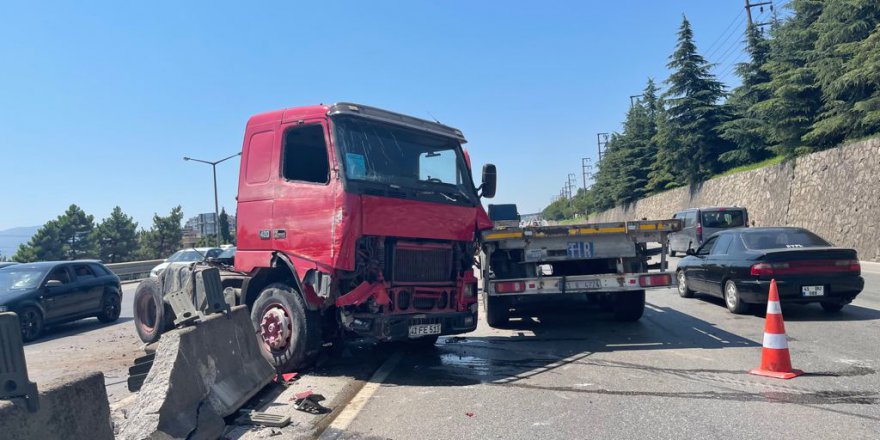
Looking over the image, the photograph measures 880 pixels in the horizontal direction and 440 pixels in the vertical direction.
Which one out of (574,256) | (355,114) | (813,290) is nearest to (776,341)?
(574,256)

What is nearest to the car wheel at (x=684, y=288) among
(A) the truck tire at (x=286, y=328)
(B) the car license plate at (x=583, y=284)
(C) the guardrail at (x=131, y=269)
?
(B) the car license plate at (x=583, y=284)

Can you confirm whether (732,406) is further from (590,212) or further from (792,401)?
(590,212)

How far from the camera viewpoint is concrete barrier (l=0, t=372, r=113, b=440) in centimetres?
281

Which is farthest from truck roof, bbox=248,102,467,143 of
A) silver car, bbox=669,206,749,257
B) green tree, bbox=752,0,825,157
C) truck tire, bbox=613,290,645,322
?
green tree, bbox=752,0,825,157

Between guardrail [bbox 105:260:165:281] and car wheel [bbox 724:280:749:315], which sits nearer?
car wheel [bbox 724:280:749:315]

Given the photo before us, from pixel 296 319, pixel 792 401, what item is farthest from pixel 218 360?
pixel 792 401

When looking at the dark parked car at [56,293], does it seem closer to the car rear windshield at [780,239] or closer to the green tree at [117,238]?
the car rear windshield at [780,239]

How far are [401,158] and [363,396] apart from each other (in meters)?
2.82

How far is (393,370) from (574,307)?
578 centimetres

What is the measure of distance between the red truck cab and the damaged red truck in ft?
0.04

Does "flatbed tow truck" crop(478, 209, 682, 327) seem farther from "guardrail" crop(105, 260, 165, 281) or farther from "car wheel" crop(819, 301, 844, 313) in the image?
"guardrail" crop(105, 260, 165, 281)

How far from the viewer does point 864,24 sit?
22391mm

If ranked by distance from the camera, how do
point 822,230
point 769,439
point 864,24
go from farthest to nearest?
point 822,230, point 864,24, point 769,439

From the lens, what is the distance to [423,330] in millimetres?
6820
